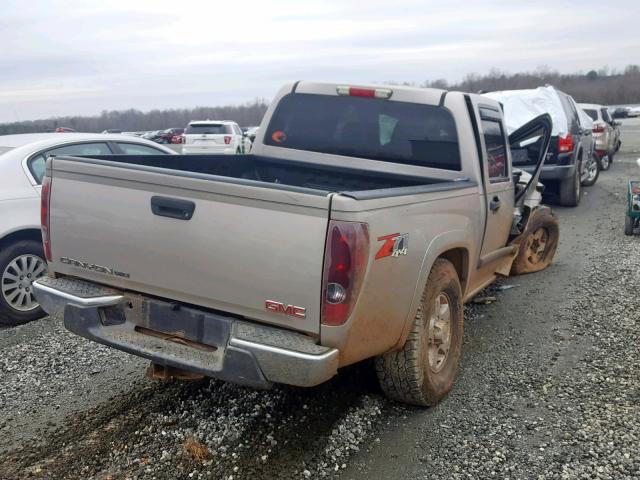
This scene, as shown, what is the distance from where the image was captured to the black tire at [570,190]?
37.2 ft

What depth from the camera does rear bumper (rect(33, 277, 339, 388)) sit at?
2.87 meters

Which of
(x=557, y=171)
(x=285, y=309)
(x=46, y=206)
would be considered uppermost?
(x=46, y=206)

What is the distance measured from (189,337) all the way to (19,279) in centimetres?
310

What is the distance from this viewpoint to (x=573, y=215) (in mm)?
11102

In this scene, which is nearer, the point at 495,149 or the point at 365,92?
the point at 365,92

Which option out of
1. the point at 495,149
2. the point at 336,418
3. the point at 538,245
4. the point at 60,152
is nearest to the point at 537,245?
the point at 538,245

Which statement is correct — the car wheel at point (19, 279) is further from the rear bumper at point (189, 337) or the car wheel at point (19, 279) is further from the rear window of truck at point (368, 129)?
the rear window of truck at point (368, 129)

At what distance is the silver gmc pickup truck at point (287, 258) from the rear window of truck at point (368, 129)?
2 cm

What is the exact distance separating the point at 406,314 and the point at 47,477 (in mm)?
2094

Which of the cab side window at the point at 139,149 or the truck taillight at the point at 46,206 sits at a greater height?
the cab side window at the point at 139,149

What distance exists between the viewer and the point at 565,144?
423 inches

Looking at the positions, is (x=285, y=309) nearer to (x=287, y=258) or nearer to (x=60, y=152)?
(x=287, y=258)

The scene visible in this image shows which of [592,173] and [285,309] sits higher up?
[285,309]

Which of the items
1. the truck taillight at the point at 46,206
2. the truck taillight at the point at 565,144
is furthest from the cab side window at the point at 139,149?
the truck taillight at the point at 565,144
